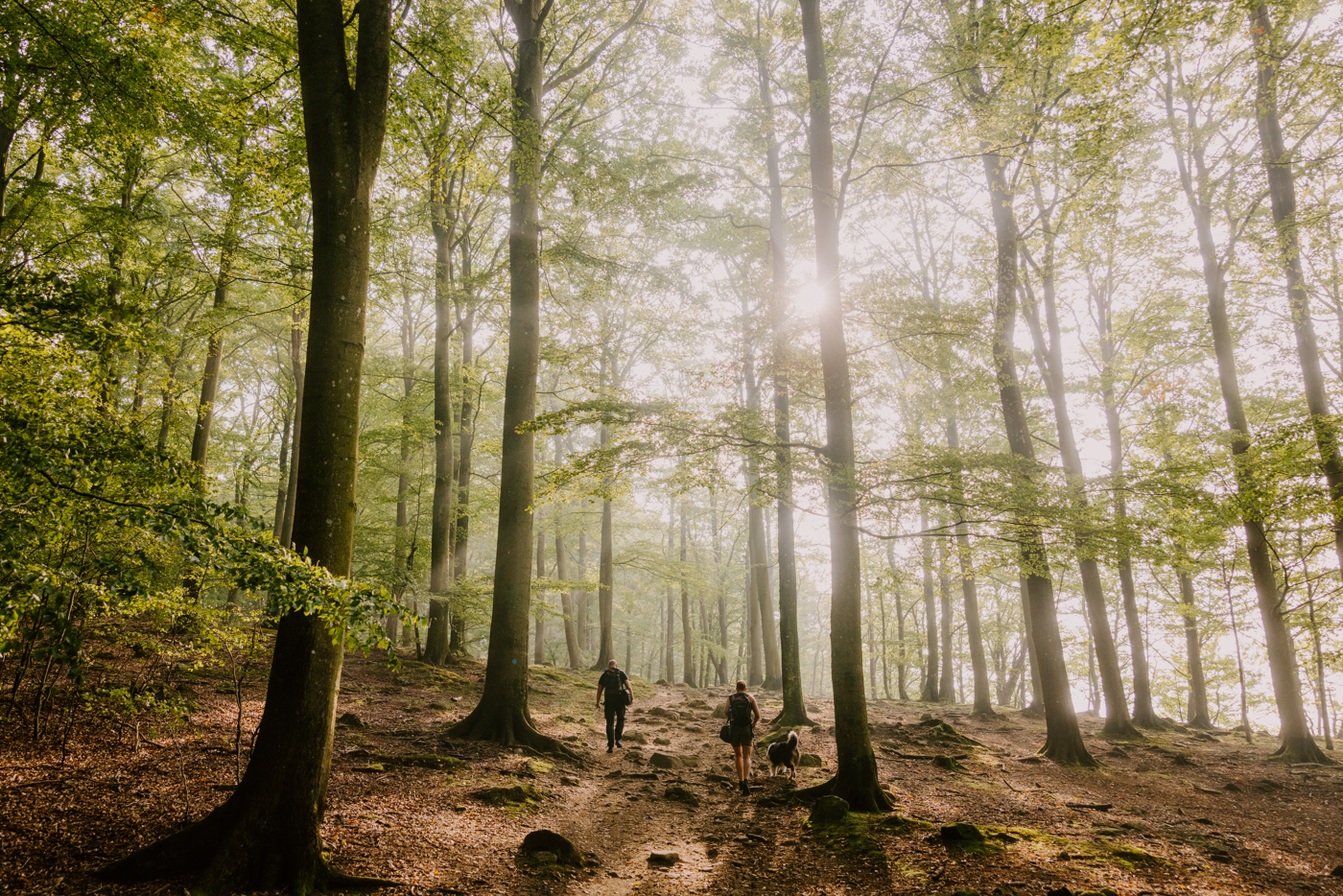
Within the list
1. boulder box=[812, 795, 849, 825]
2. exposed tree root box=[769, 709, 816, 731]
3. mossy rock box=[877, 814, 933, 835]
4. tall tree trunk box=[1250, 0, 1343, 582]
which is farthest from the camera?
exposed tree root box=[769, 709, 816, 731]

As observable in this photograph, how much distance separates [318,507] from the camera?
4.13 m

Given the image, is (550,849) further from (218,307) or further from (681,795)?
(218,307)

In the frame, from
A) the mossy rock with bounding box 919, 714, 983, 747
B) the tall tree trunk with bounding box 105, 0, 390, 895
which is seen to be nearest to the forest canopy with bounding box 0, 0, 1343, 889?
the tall tree trunk with bounding box 105, 0, 390, 895

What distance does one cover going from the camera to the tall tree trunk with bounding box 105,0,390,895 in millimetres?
3721

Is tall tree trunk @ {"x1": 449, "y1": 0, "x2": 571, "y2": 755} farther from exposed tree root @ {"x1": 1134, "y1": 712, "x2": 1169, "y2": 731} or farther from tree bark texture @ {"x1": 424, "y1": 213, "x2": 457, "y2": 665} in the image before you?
exposed tree root @ {"x1": 1134, "y1": 712, "x2": 1169, "y2": 731}

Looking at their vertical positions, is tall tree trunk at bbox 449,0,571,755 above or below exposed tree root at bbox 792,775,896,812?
above

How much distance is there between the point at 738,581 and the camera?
37.8 m

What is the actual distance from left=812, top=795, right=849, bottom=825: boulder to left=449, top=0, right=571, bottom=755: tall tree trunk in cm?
374

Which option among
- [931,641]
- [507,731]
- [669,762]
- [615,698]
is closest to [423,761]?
[507,731]

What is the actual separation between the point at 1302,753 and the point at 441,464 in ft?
61.8

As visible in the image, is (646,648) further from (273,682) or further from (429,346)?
(273,682)

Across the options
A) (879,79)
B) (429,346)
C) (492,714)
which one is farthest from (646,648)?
(879,79)

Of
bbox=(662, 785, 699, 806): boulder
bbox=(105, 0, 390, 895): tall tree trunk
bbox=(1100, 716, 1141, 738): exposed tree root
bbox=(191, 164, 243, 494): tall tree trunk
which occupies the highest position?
bbox=(191, 164, 243, 494): tall tree trunk

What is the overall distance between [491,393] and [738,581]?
24.9m
